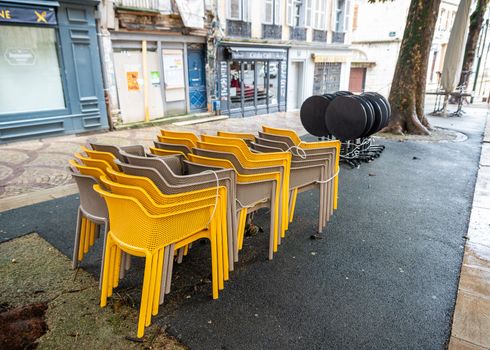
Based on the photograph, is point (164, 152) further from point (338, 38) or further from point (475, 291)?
point (338, 38)

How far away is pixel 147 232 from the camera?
2.01 metres

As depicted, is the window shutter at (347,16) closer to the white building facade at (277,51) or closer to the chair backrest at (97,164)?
the white building facade at (277,51)

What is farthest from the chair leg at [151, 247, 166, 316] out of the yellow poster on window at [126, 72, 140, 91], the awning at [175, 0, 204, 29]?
the awning at [175, 0, 204, 29]

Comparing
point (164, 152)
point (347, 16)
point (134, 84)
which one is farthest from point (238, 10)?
point (164, 152)

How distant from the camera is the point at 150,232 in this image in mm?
2008

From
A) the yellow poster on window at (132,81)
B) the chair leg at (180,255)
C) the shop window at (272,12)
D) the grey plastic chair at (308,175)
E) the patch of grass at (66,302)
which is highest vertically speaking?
the shop window at (272,12)

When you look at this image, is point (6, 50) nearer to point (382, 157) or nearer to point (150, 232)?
point (150, 232)

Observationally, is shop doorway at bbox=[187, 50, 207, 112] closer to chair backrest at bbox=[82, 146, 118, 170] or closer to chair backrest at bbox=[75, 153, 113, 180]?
chair backrest at bbox=[82, 146, 118, 170]

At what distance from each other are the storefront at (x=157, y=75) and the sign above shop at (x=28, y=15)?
162 centimetres

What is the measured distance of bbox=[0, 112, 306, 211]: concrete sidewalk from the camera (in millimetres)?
4637

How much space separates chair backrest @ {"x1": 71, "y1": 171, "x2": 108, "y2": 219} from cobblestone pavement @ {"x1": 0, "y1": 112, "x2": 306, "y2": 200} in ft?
9.32

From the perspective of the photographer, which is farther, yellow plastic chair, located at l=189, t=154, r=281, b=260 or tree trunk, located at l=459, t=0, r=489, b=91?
tree trunk, located at l=459, t=0, r=489, b=91

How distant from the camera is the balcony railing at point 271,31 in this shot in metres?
12.9

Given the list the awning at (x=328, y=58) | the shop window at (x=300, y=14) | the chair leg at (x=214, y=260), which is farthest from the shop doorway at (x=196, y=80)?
the chair leg at (x=214, y=260)
